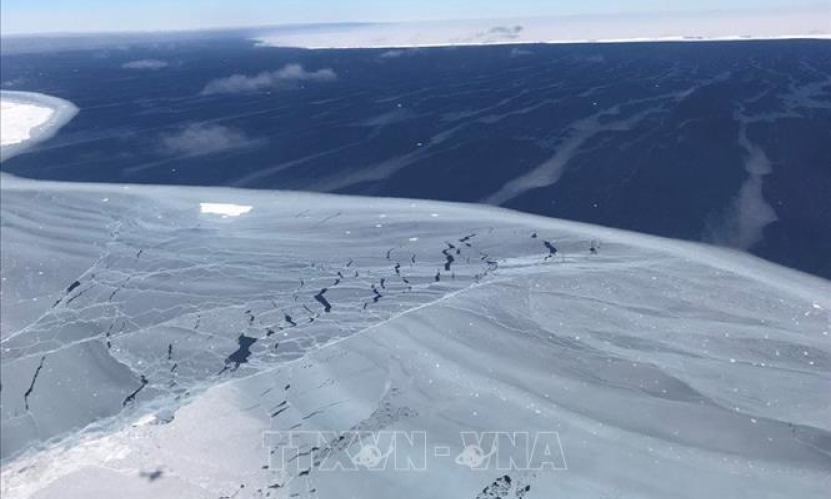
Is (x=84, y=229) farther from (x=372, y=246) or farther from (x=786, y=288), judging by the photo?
(x=786, y=288)

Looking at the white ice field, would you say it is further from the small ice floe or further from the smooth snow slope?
the small ice floe

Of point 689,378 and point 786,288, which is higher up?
point 786,288

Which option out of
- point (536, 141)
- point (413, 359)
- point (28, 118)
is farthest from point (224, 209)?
point (28, 118)

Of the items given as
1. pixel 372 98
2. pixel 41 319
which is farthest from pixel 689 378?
pixel 372 98

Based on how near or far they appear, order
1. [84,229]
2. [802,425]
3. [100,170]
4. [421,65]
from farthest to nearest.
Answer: [421,65], [100,170], [84,229], [802,425]

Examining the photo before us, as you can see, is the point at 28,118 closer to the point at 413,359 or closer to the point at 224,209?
the point at 224,209

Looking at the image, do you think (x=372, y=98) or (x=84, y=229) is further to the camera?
(x=372, y=98)

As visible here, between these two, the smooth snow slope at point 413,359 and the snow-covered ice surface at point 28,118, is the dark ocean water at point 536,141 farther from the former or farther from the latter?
the smooth snow slope at point 413,359
